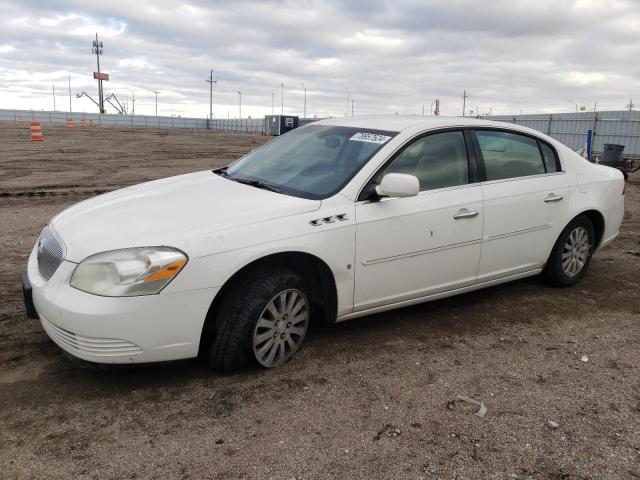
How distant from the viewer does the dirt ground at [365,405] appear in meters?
2.70

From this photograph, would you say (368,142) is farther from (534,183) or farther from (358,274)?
(534,183)

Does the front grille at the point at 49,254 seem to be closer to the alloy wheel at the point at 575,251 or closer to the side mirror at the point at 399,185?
the side mirror at the point at 399,185

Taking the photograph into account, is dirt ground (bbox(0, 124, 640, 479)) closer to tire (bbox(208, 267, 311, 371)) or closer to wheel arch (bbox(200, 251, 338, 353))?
tire (bbox(208, 267, 311, 371))

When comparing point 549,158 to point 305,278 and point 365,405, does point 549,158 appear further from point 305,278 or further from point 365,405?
point 365,405

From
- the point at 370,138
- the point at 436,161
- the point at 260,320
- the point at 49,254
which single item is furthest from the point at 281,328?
the point at 436,161

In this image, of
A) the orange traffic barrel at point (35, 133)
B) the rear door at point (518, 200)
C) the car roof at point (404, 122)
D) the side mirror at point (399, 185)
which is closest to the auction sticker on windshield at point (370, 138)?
the car roof at point (404, 122)

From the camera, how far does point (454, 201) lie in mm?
4184

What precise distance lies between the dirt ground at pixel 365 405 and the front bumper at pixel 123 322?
0.30 meters

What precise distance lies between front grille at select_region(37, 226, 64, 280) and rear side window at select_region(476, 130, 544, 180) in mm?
3136

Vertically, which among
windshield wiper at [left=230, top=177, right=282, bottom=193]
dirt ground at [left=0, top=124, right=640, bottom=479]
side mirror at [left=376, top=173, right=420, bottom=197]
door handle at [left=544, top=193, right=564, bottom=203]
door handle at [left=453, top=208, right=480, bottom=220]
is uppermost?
side mirror at [left=376, top=173, right=420, bottom=197]

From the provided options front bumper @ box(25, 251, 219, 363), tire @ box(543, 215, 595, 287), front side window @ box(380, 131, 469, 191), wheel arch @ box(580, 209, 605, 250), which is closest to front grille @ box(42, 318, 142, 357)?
front bumper @ box(25, 251, 219, 363)

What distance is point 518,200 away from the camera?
459cm

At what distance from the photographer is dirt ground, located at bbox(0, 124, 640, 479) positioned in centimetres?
270

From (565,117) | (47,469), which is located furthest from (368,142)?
(565,117)
